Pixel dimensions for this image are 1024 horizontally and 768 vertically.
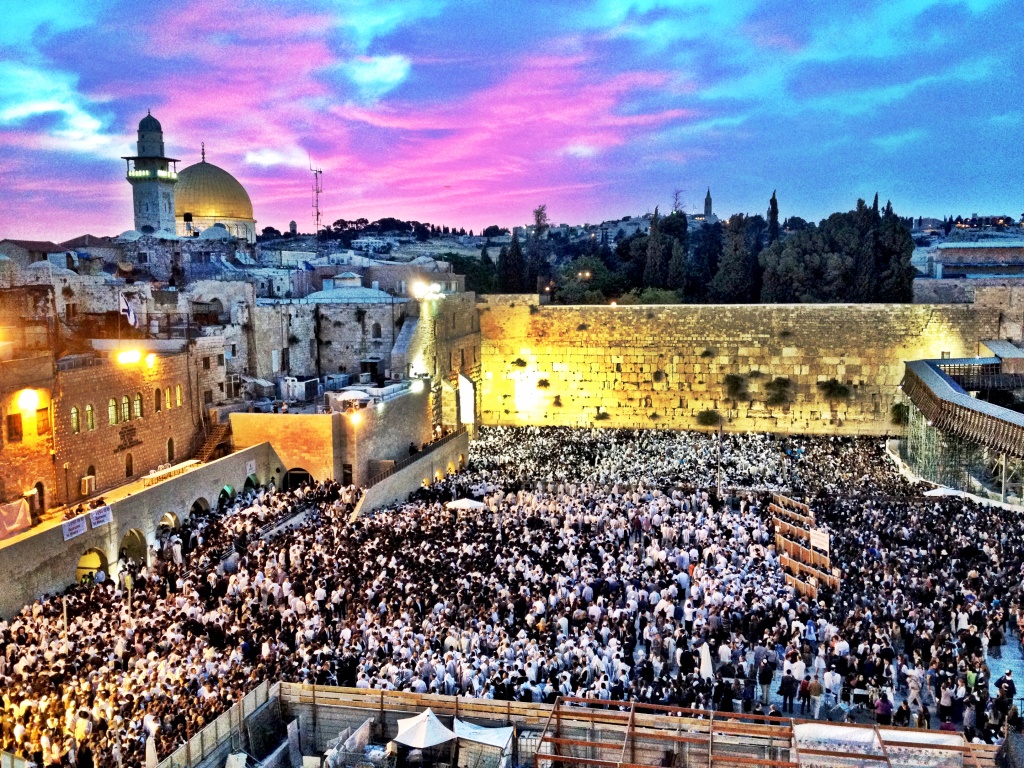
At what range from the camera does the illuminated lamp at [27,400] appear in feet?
51.8

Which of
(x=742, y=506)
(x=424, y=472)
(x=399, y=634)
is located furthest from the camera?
(x=424, y=472)

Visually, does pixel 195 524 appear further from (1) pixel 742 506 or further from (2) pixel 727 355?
(2) pixel 727 355

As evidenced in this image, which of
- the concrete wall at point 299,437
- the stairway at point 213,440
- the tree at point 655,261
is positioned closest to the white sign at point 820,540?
the concrete wall at point 299,437

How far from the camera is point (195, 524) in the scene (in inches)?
682

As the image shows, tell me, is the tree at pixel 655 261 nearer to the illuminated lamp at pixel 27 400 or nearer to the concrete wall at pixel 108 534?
the concrete wall at pixel 108 534

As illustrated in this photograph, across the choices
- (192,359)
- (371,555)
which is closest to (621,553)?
(371,555)

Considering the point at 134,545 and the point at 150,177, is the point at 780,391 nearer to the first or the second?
the point at 134,545

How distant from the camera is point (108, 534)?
15656 mm

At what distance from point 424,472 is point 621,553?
9621 mm

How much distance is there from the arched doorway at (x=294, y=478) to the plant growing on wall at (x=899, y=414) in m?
20.3

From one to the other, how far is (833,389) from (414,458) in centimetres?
1598

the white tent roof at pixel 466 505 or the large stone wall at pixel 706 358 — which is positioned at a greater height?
the large stone wall at pixel 706 358

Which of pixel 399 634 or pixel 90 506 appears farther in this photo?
pixel 90 506

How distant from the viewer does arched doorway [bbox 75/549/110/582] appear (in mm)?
15836
